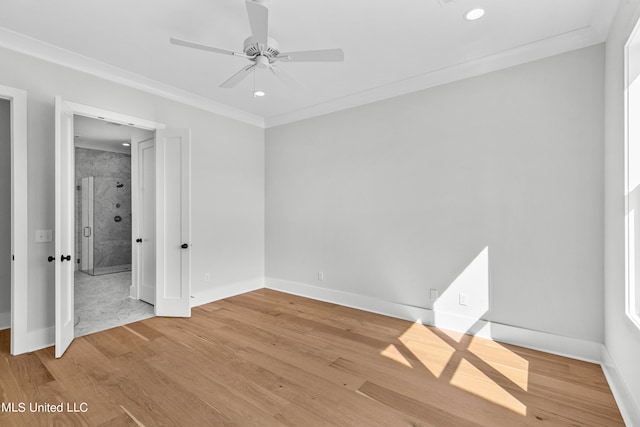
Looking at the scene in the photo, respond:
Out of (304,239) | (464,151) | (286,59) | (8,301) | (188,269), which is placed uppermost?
(286,59)

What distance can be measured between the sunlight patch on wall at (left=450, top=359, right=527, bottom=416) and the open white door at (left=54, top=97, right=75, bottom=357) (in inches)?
133

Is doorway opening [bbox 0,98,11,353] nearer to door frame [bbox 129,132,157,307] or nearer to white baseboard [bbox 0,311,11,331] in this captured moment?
white baseboard [bbox 0,311,11,331]

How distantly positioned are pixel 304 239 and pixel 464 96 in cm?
284

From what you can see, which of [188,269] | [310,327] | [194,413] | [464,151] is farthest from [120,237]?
[464,151]

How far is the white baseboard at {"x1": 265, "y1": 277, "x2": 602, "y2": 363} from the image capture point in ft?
8.60

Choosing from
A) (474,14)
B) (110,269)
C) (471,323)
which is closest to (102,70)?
(474,14)

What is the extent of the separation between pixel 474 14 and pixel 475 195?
1.65m

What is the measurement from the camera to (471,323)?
3137 millimetres

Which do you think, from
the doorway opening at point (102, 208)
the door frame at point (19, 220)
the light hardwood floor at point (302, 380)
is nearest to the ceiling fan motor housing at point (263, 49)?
the door frame at point (19, 220)

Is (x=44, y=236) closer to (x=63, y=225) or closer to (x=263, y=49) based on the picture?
(x=63, y=225)

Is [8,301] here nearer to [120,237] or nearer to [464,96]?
[120,237]

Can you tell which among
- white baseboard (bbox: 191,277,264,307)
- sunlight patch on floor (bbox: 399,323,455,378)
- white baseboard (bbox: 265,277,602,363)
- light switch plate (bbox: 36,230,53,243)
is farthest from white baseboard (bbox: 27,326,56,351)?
sunlight patch on floor (bbox: 399,323,455,378)

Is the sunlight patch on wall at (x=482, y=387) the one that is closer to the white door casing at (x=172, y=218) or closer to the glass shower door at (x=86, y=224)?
the white door casing at (x=172, y=218)

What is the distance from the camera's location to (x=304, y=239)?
4621 mm
